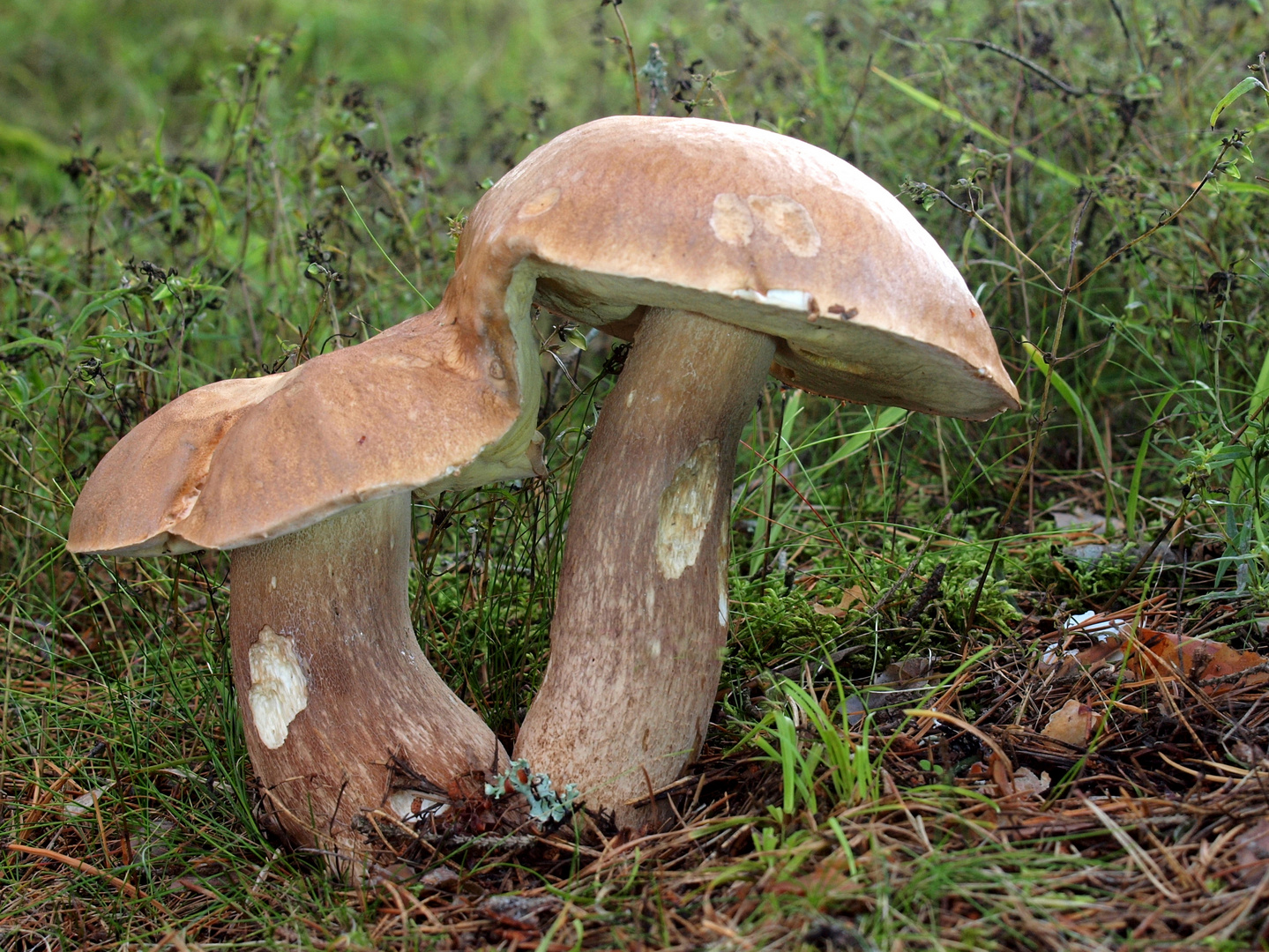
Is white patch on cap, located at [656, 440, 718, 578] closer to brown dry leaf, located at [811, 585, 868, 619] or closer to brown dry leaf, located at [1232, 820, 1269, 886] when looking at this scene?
brown dry leaf, located at [811, 585, 868, 619]

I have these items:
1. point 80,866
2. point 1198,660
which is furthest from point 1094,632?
point 80,866

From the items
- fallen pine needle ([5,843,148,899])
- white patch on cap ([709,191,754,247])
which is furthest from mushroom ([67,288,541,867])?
white patch on cap ([709,191,754,247])

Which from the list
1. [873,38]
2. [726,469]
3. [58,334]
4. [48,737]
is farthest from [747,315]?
[873,38]

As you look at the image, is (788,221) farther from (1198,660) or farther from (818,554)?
(818,554)

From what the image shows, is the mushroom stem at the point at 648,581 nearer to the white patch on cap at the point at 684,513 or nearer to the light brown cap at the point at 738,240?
the white patch on cap at the point at 684,513

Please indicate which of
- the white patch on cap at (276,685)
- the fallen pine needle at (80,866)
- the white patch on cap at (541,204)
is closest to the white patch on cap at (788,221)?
the white patch on cap at (541,204)

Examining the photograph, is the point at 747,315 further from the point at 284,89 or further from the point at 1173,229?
the point at 284,89
